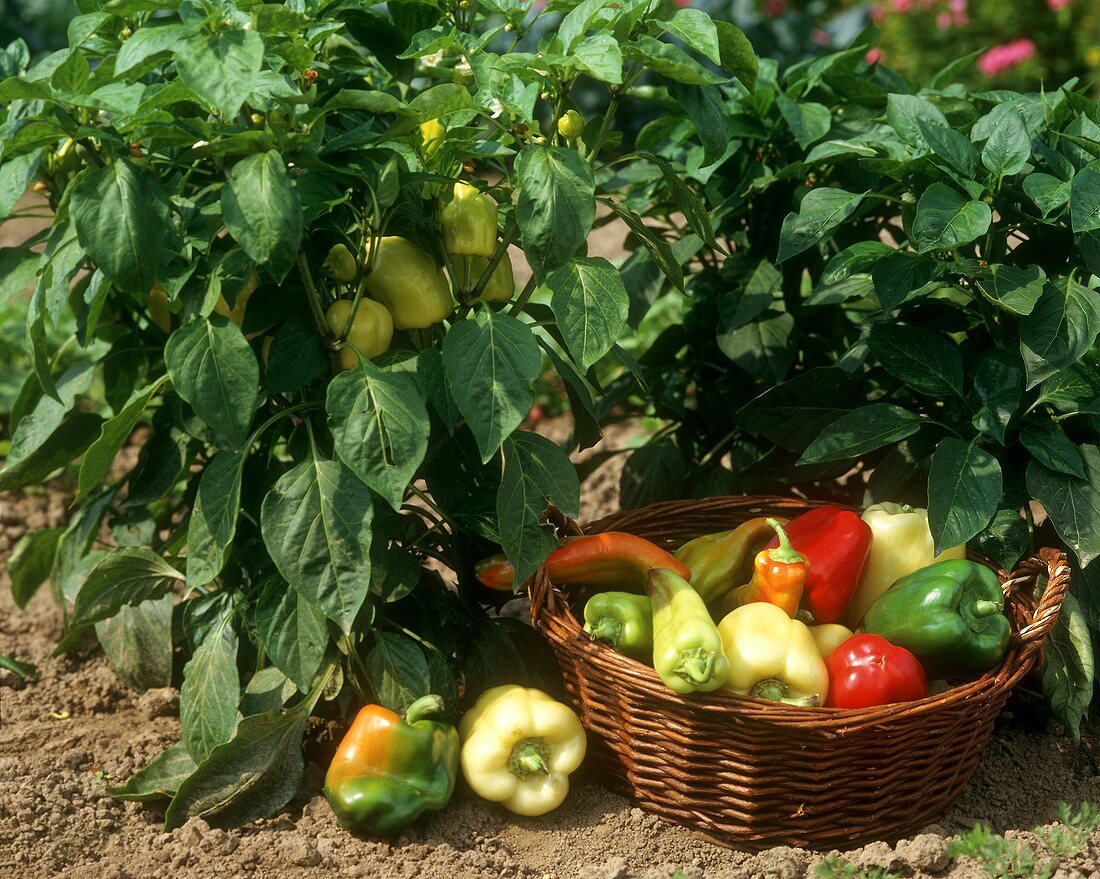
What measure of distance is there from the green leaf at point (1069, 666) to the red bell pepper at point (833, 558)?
0.39 metres

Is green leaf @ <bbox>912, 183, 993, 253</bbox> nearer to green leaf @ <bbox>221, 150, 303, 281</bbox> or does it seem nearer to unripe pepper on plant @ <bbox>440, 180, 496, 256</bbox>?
unripe pepper on plant @ <bbox>440, 180, 496, 256</bbox>

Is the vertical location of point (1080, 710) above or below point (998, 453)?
below

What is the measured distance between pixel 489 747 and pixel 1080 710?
1.13 metres

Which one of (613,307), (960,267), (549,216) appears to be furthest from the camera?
(960,267)

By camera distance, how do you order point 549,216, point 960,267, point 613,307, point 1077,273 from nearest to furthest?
point 549,216 < point 613,307 < point 960,267 < point 1077,273

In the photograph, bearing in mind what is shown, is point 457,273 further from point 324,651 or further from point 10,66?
point 10,66

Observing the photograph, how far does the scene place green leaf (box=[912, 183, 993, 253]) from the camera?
2.13 m

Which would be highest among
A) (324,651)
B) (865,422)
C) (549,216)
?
(549,216)

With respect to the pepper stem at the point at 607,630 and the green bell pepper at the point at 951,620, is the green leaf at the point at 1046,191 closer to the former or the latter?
the green bell pepper at the point at 951,620

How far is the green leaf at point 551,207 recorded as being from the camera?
1.96 m

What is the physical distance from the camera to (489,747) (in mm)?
2232

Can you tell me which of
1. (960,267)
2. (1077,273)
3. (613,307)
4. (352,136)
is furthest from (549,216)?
(1077,273)

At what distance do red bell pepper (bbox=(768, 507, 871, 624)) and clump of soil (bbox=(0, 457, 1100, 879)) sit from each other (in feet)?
1.49

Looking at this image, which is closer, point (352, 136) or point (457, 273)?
point (352, 136)
